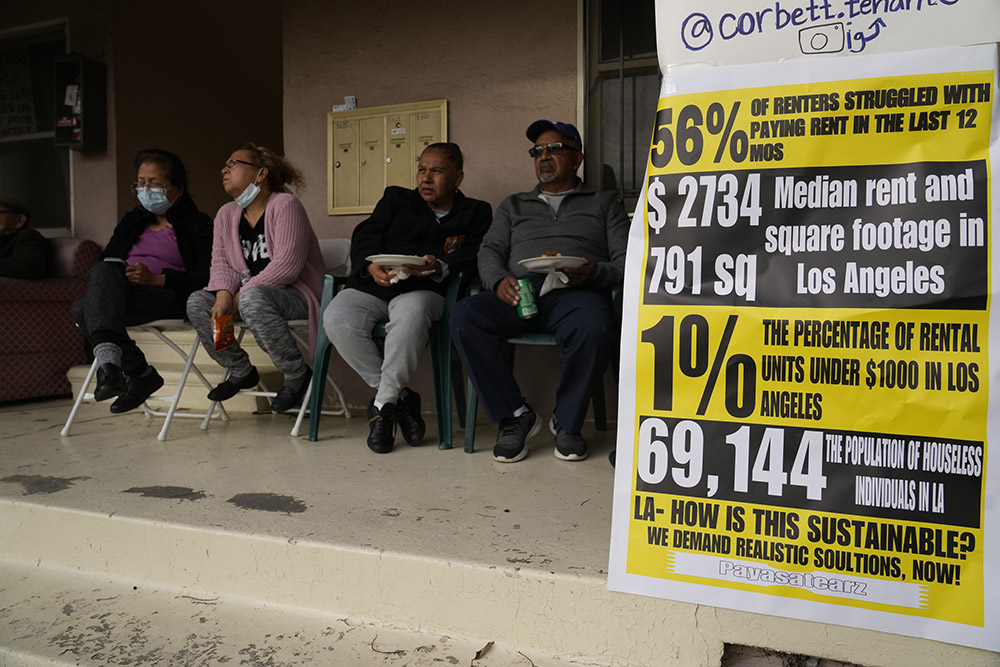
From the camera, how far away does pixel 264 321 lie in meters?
2.89

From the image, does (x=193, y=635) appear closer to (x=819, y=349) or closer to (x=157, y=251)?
(x=819, y=349)

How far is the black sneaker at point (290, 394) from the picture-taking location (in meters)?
3.06

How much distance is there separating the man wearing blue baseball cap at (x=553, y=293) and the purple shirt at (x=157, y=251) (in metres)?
1.62

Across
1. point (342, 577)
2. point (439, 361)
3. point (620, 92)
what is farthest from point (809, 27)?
point (620, 92)

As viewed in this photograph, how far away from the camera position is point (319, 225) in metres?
3.87

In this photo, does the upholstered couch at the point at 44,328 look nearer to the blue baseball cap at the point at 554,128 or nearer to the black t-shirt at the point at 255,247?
the black t-shirt at the point at 255,247

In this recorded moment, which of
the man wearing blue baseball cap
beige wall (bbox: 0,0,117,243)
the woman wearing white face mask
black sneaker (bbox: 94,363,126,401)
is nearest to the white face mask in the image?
the woman wearing white face mask

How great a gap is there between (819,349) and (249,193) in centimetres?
275

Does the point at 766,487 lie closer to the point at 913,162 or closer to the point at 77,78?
the point at 913,162

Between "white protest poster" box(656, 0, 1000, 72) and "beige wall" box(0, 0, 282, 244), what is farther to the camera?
"beige wall" box(0, 0, 282, 244)

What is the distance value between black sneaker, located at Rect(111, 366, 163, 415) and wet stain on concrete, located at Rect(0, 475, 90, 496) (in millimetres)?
622

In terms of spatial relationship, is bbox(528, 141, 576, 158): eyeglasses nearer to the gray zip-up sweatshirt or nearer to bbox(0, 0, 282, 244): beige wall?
the gray zip-up sweatshirt

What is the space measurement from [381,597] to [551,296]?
139cm

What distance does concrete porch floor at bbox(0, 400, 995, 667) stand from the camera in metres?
1.35
